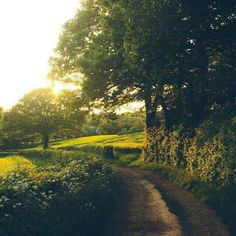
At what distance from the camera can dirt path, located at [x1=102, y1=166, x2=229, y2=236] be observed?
16750mm

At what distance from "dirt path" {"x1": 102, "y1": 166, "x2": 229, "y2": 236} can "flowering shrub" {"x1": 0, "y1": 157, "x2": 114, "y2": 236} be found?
108 cm

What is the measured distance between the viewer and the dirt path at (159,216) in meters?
16.8

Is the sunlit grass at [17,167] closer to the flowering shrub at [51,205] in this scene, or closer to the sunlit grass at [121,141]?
the flowering shrub at [51,205]

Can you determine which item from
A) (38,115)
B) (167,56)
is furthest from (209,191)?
(38,115)

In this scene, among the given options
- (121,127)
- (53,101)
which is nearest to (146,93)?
(53,101)

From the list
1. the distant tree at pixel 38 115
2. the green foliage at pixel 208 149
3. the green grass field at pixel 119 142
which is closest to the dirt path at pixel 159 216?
the green foliage at pixel 208 149

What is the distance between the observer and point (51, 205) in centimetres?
1495

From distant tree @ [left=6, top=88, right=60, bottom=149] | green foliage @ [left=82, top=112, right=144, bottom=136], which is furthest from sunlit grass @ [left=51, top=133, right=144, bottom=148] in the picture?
green foliage @ [left=82, top=112, right=144, bottom=136]

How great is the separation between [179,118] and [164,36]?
1263cm

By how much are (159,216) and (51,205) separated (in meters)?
6.08

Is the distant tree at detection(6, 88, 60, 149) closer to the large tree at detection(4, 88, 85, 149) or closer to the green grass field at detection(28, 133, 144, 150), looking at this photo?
the large tree at detection(4, 88, 85, 149)

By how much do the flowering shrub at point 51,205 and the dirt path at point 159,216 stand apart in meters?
1.08

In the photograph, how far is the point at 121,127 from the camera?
111 metres

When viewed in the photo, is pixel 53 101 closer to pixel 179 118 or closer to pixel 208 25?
pixel 179 118
